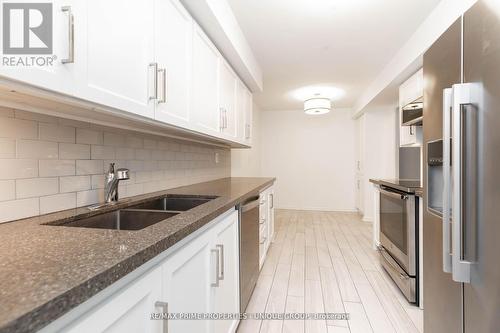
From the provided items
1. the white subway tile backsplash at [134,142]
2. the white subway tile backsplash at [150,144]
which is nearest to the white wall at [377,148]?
the white subway tile backsplash at [150,144]

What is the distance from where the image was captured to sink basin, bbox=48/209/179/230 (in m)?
1.23

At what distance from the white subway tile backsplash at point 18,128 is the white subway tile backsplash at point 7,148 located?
19mm

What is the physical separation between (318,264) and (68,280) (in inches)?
107

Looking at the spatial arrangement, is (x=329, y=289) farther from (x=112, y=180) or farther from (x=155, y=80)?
(x=155, y=80)

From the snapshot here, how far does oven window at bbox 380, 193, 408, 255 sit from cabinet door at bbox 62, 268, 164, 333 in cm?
208

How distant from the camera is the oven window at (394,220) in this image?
7.04 feet

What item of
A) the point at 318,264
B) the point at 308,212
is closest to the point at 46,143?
the point at 318,264

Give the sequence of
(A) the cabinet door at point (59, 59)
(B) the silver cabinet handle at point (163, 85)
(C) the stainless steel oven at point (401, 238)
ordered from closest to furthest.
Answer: (A) the cabinet door at point (59, 59)
(B) the silver cabinet handle at point (163, 85)
(C) the stainless steel oven at point (401, 238)

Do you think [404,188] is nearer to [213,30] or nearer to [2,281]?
[213,30]

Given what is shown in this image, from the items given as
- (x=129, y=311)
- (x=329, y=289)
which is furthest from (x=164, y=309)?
(x=329, y=289)

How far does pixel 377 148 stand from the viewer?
4879 mm

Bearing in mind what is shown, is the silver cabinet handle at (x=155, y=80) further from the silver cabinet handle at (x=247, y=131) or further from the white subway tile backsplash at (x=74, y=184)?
the silver cabinet handle at (x=247, y=131)

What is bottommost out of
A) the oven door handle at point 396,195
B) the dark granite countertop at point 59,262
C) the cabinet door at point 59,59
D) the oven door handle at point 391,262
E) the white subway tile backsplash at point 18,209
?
the oven door handle at point 391,262

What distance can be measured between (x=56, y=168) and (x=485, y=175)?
5.76 ft
